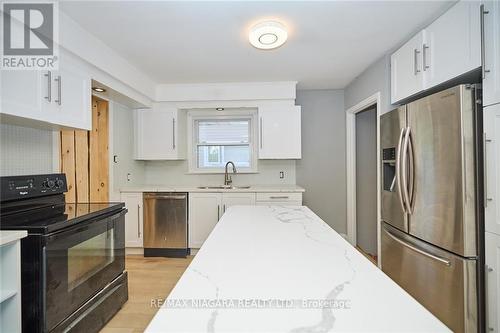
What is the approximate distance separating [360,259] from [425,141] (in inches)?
51.2

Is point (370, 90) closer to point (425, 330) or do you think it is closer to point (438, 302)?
point (438, 302)

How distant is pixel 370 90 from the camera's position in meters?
2.99

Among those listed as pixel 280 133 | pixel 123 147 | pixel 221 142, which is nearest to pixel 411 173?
pixel 280 133

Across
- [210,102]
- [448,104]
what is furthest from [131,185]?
[448,104]

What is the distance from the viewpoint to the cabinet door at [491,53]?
4.52ft

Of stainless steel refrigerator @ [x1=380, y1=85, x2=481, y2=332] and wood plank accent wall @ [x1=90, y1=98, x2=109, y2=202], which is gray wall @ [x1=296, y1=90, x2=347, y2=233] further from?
wood plank accent wall @ [x1=90, y1=98, x2=109, y2=202]

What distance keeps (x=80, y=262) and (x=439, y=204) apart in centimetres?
234

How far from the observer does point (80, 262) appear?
5.24 feet

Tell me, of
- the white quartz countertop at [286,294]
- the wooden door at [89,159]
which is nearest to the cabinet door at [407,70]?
the white quartz countertop at [286,294]

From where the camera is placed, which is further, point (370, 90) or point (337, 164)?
point (337, 164)

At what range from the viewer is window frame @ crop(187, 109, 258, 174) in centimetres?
400

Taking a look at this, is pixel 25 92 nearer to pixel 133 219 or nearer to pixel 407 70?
pixel 133 219

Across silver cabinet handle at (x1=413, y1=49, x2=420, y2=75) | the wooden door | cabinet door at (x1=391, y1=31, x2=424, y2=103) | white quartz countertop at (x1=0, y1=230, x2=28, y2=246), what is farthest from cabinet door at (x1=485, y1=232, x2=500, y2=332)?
the wooden door

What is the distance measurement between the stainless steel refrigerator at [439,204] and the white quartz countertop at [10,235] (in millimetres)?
2396
